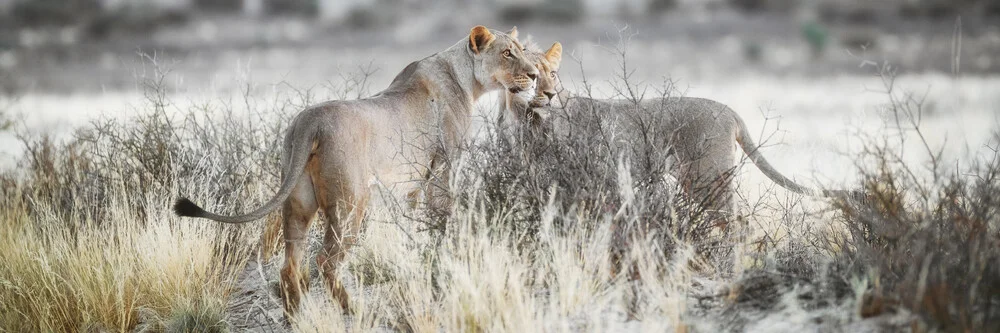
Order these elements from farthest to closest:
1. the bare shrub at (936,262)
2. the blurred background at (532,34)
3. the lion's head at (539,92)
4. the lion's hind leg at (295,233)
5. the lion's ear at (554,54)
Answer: the blurred background at (532,34)
the lion's ear at (554,54)
the lion's head at (539,92)
the lion's hind leg at (295,233)
the bare shrub at (936,262)

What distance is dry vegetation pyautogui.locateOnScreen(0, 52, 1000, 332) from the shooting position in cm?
395

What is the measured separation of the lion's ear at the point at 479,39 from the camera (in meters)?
6.06

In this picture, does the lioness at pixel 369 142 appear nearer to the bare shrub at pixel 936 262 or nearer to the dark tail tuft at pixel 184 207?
the dark tail tuft at pixel 184 207

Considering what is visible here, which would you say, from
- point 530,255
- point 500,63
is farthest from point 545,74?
point 530,255

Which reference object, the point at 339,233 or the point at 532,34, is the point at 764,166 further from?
the point at 532,34

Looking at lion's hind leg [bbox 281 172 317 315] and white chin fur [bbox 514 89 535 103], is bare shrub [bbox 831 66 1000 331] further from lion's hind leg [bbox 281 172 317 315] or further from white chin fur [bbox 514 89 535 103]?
lion's hind leg [bbox 281 172 317 315]

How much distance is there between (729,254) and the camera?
5.21 metres

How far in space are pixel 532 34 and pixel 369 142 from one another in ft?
92.2

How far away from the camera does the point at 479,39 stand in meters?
6.17

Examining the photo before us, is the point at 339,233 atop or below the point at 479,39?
below

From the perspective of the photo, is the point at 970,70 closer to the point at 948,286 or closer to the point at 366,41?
the point at 366,41

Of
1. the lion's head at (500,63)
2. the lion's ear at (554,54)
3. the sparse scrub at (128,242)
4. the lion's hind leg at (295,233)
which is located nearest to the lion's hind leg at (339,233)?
the lion's hind leg at (295,233)

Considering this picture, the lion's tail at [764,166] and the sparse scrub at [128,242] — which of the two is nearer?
the sparse scrub at [128,242]

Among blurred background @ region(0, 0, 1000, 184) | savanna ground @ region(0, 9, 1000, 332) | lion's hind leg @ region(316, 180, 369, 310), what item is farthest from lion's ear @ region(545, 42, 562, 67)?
blurred background @ region(0, 0, 1000, 184)
